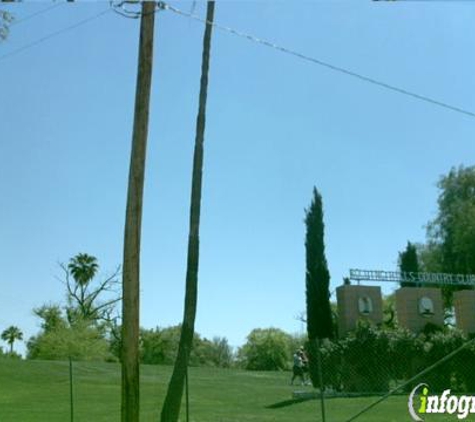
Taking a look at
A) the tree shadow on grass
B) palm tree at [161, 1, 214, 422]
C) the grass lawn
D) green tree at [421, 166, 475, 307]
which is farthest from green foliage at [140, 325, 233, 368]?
palm tree at [161, 1, 214, 422]

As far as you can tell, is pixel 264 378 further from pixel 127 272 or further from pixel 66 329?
pixel 66 329

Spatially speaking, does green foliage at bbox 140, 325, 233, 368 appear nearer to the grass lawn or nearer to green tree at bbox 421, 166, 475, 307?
green tree at bbox 421, 166, 475, 307

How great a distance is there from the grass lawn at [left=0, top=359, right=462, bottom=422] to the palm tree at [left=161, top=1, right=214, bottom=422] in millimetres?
2206

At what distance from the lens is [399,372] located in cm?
2755

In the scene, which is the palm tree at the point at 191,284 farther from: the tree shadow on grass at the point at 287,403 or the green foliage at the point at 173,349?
the green foliage at the point at 173,349

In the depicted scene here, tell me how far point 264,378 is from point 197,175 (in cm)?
2015

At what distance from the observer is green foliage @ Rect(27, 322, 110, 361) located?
62.6 meters

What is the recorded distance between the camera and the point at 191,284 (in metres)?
18.1

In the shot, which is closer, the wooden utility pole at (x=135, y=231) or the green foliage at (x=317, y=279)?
the wooden utility pole at (x=135, y=231)

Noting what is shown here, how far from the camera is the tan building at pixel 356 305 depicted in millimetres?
29641

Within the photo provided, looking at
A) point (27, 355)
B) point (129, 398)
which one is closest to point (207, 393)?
point (129, 398)

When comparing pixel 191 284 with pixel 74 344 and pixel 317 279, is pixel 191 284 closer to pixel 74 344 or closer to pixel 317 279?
pixel 317 279

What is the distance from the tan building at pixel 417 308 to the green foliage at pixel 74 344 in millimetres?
35025

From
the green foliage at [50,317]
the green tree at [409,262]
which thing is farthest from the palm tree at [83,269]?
the green tree at [409,262]
